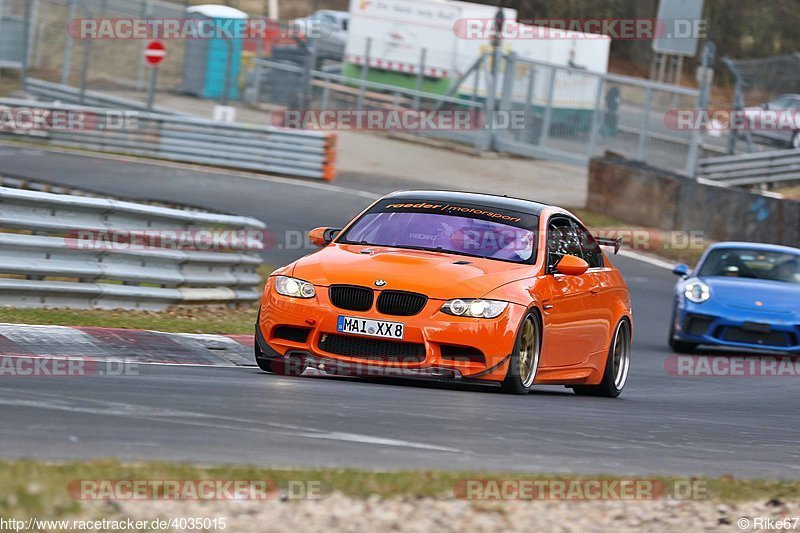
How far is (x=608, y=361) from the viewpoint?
11.5 meters

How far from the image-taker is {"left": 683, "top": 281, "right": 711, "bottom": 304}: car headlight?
15.9m

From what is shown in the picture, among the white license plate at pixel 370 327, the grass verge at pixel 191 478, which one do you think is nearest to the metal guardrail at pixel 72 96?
the white license plate at pixel 370 327

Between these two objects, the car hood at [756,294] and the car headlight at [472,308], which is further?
the car hood at [756,294]

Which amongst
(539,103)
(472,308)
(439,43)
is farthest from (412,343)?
(439,43)

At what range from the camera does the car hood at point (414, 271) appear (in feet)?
30.9

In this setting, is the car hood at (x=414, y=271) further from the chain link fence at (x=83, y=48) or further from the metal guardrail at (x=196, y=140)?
the chain link fence at (x=83, y=48)

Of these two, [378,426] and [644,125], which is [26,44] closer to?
[644,125]

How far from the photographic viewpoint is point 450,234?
1038cm

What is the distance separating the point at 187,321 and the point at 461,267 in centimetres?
401
